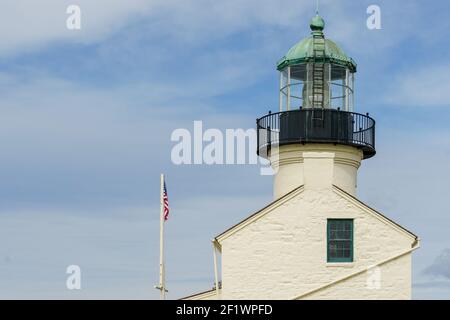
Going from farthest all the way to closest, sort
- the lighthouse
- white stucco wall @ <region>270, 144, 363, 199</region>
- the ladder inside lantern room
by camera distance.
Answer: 1. the ladder inside lantern room
2. white stucco wall @ <region>270, 144, 363, 199</region>
3. the lighthouse

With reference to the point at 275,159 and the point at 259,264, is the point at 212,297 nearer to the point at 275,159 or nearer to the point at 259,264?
Result: the point at 259,264

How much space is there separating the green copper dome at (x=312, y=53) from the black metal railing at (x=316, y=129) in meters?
2.24

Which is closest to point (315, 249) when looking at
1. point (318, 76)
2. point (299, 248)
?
point (299, 248)

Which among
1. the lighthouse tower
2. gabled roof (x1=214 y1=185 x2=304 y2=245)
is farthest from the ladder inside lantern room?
gabled roof (x1=214 y1=185 x2=304 y2=245)

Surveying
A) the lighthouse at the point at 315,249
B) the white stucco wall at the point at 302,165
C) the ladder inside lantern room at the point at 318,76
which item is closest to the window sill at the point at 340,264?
the lighthouse at the point at 315,249

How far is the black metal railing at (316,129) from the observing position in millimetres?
43219

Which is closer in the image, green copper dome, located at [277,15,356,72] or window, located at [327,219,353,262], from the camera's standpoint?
window, located at [327,219,353,262]

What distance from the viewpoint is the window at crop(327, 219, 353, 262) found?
4028 cm

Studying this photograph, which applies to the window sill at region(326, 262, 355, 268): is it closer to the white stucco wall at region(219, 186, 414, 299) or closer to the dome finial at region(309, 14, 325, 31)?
the white stucco wall at region(219, 186, 414, 299)

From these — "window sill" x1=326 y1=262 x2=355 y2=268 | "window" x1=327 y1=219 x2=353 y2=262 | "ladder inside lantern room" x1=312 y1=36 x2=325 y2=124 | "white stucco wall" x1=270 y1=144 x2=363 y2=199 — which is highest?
"ladder inside lantern room" x1=312 y1=36 x2=325 y2=124

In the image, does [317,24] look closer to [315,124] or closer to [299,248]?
[315,124]

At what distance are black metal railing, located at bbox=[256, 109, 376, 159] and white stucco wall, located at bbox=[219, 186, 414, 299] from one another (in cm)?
322

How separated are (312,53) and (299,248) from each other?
8.49 metres
